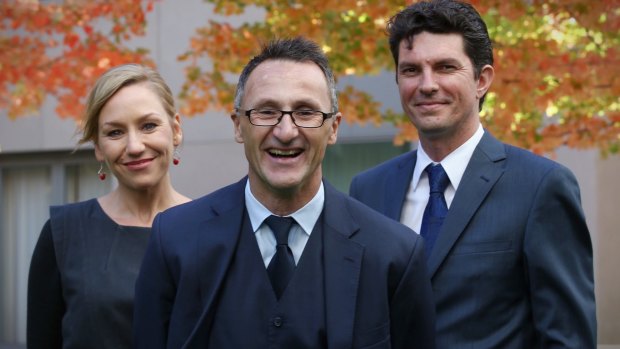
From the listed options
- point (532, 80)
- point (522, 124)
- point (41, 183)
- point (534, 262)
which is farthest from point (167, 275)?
point (41, 183)

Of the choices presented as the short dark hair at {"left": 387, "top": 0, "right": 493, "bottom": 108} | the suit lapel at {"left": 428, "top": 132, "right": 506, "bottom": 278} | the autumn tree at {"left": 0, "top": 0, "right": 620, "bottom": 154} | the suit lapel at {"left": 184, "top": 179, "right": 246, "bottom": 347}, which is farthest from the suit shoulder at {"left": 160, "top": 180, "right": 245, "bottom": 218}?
the autumn tree at {"left": 0, "top": 0, "right": 620, "bottom": 154}

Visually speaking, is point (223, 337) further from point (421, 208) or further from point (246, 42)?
point (246, 42)

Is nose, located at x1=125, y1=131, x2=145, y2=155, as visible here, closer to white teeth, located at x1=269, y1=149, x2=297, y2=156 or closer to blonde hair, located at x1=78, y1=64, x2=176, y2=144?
blonde hair, located at x1=78, y1=64, x2=176, y2=144

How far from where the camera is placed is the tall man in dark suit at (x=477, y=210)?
3.42 m

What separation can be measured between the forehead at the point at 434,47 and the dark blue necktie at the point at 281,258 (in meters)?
1.02

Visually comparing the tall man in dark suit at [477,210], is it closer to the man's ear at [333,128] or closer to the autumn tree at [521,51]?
the man's ear at [333,128]

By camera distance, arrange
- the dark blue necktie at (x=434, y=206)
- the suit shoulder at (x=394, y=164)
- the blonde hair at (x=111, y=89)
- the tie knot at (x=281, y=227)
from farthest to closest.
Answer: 1. the suit shoulder at (x=394, y=164)
2. the blonde hair at (x=111, y=89)
3. the dark blue necktie at (x=434, y=206)
4. the tie knot at (x=281, y=227)

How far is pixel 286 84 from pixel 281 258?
499 mm

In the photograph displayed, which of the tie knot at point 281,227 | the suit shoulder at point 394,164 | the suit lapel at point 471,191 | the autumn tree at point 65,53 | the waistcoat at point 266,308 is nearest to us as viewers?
the waistcoat at point 266,308

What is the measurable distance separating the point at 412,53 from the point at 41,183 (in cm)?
1109

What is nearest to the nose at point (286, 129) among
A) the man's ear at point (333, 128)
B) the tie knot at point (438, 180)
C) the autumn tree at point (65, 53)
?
the man's ear at point (333, 128)

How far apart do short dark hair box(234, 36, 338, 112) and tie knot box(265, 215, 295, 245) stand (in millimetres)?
346

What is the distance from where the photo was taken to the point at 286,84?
114 inches

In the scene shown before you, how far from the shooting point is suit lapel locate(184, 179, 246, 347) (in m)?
2.86
